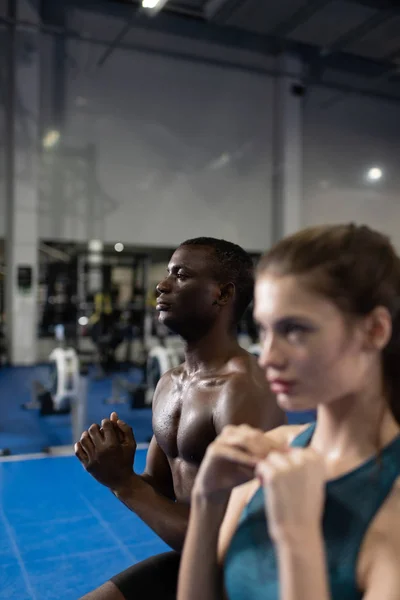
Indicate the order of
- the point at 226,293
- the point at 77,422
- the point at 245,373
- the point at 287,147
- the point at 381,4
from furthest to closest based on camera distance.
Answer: the point at 287,147
the point at 381,4
the point at 77,422
the point at 226,293
the point at 245,373

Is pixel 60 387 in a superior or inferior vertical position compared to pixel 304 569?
inferior

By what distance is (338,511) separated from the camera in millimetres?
867

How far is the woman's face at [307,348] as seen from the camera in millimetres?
841

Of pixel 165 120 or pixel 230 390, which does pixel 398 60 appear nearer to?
pixel 165 120

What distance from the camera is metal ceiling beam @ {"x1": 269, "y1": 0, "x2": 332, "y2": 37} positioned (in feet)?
29.7

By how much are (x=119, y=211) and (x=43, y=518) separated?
7.66 m

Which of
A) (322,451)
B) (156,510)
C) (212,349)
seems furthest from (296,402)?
(212,349)

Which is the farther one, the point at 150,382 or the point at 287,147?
the point at 287,147

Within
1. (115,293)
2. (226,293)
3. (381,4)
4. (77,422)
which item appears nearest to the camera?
(226,293)

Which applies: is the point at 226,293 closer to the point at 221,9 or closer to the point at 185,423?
the point at 185,423

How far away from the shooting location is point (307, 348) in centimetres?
84

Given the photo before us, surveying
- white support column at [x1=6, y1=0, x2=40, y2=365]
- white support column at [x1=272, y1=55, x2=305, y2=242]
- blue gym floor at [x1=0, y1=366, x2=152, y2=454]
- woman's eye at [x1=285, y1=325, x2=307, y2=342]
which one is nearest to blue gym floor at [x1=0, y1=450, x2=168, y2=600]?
blue gym floor at [x1=0, y1=366, x2=152, y2=454]

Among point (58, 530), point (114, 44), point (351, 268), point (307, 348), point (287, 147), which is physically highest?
point (114, 44)

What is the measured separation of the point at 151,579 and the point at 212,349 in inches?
27.6
